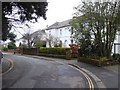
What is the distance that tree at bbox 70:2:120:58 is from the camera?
93.1ft

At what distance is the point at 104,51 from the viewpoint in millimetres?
29594

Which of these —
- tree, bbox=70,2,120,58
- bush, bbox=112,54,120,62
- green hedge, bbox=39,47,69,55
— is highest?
tree, bbox=70,2,120,58

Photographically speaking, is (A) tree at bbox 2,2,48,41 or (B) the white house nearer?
(A) tree at bbox 2,2,48,41

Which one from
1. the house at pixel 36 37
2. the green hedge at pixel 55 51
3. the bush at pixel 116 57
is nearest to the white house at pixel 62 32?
the house at pixel 36 37

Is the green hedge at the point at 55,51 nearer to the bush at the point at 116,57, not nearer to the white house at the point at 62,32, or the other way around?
the bush at the point at 116,57

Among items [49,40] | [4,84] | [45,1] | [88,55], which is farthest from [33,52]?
[4,84]

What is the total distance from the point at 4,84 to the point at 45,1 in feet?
30.9

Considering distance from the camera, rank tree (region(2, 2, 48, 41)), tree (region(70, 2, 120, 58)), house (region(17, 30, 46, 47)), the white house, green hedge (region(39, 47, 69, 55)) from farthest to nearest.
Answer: house (region(17, 30, 46, 47)) → the white house → green hedge (region(39, 47, 69, 55)) → tree (region(70, 2, 120, 58)) → tree (region(2, 2, 48, 41))

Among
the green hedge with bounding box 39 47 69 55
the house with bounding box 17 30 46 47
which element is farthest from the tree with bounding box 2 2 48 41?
the house with bounding box 17 30 46 47

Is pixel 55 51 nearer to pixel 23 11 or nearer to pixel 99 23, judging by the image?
pixel 99 23

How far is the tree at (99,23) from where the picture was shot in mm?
28391

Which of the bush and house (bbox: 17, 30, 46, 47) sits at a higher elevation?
house (bbox: 17, 30, 46, 47)

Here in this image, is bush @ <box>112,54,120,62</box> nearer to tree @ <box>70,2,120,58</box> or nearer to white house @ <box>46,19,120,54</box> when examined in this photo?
tree @ <box>70,2,120,58</box>

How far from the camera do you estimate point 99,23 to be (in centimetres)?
2870
